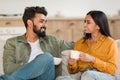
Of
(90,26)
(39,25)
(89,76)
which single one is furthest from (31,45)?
(89,76)

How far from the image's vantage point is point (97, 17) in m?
2.40

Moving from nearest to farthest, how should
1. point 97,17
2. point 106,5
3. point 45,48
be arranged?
point 97,17, point 45,48, point 106,5

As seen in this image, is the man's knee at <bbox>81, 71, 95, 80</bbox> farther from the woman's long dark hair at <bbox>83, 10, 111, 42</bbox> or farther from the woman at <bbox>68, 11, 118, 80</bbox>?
the woman's long dark hair at <bbox>83, 10, 111, 42</bbox>

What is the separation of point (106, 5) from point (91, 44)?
116 cm

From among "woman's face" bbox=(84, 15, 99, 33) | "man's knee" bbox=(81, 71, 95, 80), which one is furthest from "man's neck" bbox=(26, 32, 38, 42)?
"man's knee" bbox=(81, 71, 95, 80)

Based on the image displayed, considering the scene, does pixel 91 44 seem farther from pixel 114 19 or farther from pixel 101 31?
pixel 114 19

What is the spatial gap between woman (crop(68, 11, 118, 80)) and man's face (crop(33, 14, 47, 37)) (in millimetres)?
335

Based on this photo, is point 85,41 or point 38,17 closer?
point 85,41

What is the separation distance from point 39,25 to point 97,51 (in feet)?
1.96

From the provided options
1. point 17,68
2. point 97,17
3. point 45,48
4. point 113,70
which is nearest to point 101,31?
point 97,17

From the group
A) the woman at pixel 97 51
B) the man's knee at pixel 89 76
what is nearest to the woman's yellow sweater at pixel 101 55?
the woman at pixel 97 51

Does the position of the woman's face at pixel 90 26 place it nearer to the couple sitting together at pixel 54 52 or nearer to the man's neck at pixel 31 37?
the couple sitting together at pixel 54 52

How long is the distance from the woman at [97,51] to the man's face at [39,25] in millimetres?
335

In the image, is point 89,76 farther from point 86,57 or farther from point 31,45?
point 31,45
